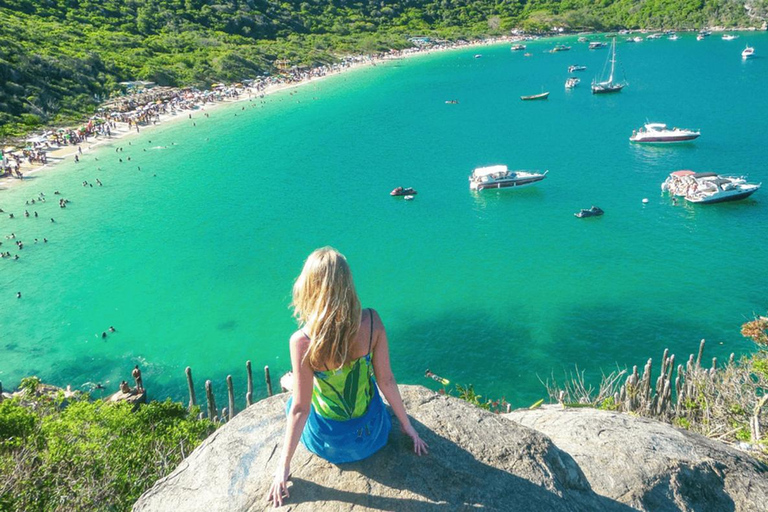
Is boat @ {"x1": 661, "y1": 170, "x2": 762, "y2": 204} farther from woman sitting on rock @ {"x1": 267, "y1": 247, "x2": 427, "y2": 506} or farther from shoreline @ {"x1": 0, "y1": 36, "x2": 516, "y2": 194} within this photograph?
shoreline @ {"x1": 0, "y1": 36, "x2": 516, "y2": 194}

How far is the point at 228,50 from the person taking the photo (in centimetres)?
12444

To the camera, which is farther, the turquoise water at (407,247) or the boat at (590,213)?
the boat at (590,213)

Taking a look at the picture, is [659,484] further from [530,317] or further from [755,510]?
[530,317]

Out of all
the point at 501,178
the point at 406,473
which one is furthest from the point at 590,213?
the point at 406,473

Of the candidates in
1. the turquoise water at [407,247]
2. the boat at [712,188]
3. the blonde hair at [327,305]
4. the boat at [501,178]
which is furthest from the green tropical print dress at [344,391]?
the boat at [712,188]

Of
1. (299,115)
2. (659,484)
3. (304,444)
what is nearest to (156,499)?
(304,444)

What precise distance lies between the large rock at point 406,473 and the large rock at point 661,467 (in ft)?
2.26

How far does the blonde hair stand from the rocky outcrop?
1704mm

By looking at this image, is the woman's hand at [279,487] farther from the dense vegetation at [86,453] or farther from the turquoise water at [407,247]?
the turquoise water at [407,247]

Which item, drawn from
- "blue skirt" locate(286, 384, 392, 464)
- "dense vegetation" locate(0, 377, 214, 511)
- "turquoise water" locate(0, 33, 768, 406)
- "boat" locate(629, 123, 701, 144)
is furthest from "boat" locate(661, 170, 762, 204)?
"blue skirt" locate(286, 384, 392, 464)

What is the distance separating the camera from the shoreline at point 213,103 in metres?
63.4

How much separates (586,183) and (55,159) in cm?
6678

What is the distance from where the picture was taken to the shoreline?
2498 inches

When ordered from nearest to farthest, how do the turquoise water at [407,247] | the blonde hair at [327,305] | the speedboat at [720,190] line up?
the blonde hair at [327,305], the turquoise water at [407,247], the speedboat at [720,190]
